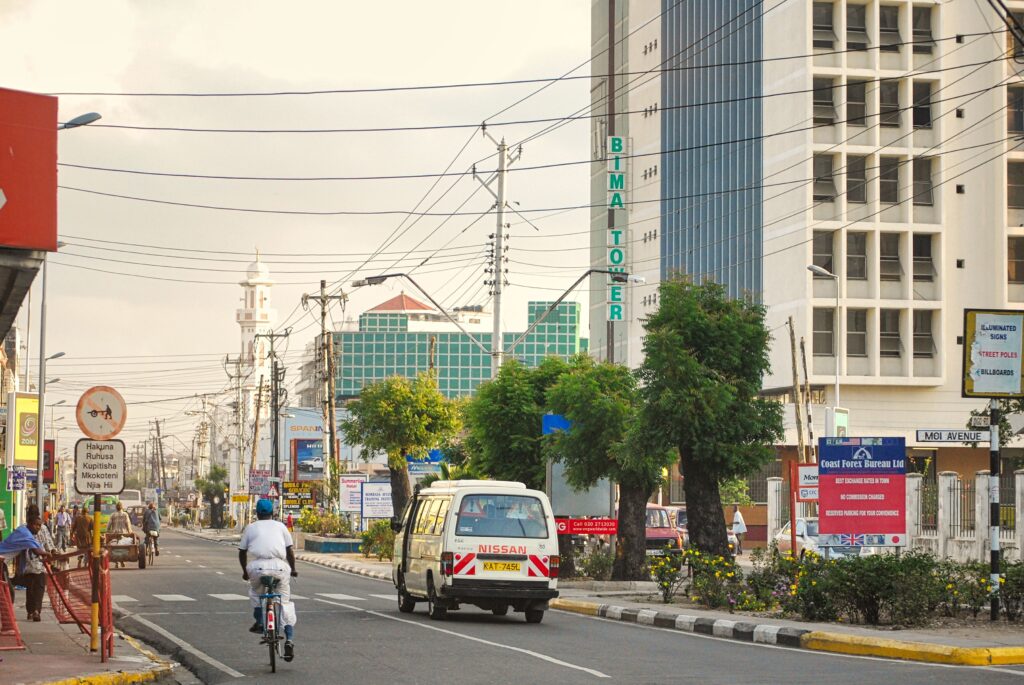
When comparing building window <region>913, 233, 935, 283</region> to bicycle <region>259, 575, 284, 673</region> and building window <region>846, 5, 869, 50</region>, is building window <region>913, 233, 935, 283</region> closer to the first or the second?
building window <region>846, 5, 869, 50</region>

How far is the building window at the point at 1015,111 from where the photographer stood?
7250 centimetres

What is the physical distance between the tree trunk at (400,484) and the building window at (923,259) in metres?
29.3

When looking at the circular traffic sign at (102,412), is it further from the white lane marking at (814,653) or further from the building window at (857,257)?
the building window at (857,257)

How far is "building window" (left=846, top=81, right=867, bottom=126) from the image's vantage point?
73.4 metres

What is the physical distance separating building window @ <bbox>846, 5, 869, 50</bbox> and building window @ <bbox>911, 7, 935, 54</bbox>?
2296 millimetres

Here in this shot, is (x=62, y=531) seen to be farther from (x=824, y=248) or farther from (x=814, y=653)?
(x=814, y=653)

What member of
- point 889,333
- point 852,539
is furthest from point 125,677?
point 889,333

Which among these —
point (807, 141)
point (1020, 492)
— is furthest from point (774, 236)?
point (1020, 492)

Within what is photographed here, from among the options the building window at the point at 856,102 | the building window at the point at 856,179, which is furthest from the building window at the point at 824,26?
the building window at the point at 856,179

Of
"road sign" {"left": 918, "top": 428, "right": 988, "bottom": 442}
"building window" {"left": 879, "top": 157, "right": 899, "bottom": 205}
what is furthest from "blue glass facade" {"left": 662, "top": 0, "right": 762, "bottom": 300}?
"road sign" {"left": 918, "top": 428, "right": 988, "bottom": 442}

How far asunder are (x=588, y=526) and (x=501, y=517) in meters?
10.4

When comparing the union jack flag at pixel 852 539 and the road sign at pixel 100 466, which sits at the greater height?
the road sign at pixel 100 466

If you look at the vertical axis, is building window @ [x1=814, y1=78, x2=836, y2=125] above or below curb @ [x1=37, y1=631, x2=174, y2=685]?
above

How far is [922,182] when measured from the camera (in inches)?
2913
